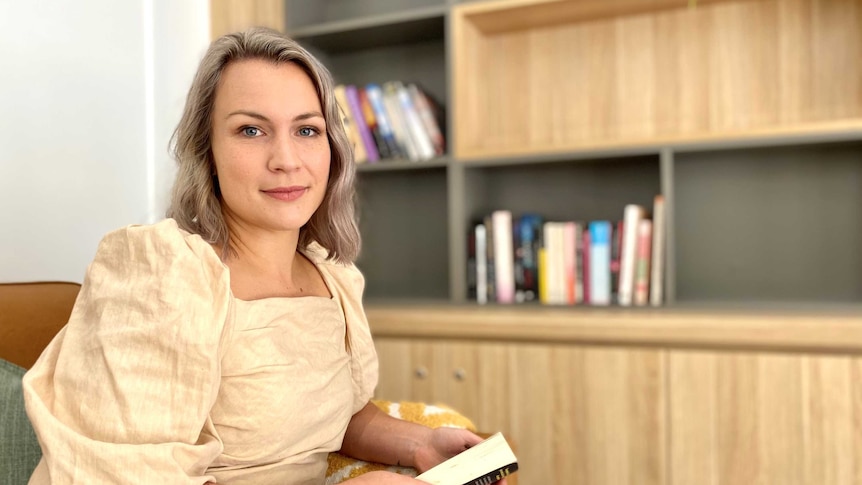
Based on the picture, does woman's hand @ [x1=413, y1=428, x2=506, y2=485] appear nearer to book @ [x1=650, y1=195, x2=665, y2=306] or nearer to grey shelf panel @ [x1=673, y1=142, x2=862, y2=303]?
book @ [x1=650, y1=195, x2=665, y2=306]

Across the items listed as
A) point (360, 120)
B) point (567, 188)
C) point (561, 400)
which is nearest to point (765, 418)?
point (561, 400)

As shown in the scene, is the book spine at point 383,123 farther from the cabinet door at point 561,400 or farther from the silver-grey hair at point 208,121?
the silver-grey hair at point 208,121

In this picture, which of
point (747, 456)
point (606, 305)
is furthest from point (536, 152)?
point (747, 456)

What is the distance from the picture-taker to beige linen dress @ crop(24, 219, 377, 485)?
2.30 ft

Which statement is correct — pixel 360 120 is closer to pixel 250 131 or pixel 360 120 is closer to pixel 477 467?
pixel 250 131

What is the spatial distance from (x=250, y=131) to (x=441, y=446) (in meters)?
0.53

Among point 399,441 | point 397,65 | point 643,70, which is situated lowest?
point 399,441

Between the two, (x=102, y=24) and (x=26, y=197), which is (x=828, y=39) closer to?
(x=102, y=24)

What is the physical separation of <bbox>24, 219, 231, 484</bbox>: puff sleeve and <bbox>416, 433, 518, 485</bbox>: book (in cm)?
28

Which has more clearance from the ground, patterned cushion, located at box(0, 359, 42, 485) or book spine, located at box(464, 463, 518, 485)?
patterned cushion, located at box(0, 359, 42, 485)

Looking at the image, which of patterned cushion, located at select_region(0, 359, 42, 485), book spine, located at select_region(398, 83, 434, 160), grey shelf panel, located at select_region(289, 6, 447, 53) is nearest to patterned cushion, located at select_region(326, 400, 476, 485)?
patterned cushion, located at select_region(0, 359, 42, 485)

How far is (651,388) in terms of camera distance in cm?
167

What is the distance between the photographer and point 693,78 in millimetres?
2068

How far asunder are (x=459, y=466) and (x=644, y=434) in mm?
953
